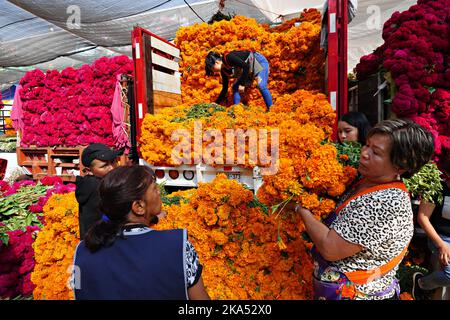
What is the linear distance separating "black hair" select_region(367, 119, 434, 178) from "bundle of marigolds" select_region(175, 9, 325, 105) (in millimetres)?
3616

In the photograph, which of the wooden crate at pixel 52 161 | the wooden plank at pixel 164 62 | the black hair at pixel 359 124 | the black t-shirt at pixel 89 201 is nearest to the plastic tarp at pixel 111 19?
the wooden plank at pixel 164 62

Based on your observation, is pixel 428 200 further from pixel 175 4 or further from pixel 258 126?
pixel 175 4

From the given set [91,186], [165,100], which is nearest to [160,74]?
[165,100]

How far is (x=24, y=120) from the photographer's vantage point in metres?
6.82

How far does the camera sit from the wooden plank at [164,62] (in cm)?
451

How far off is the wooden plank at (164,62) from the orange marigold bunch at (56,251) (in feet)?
8.16

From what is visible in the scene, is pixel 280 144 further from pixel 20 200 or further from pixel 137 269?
pixel 20 200

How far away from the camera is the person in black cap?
2.54 metres

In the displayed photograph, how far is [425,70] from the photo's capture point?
295 cm

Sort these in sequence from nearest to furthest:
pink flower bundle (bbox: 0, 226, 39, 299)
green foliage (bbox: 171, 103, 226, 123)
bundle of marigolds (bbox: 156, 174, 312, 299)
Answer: bundle of marigolds (bbox: 156, 174, 312, 299) → pink flower bundle (bbox: 0, 226, 39, 299) → green foliage (bbox: 171, 103, 226, 123)

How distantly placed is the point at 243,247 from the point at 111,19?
8085 mm

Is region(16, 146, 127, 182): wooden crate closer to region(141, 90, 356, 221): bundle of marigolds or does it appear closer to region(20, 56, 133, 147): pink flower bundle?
region(20, 56, 133, 147): pink flower bundle

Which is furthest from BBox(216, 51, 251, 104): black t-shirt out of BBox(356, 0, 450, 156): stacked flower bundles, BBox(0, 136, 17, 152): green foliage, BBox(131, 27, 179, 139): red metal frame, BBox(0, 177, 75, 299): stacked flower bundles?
BBox(0, 136, 17, 152): green foliage

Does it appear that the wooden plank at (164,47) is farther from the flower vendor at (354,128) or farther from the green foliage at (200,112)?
the flower vendor at (354,128)
